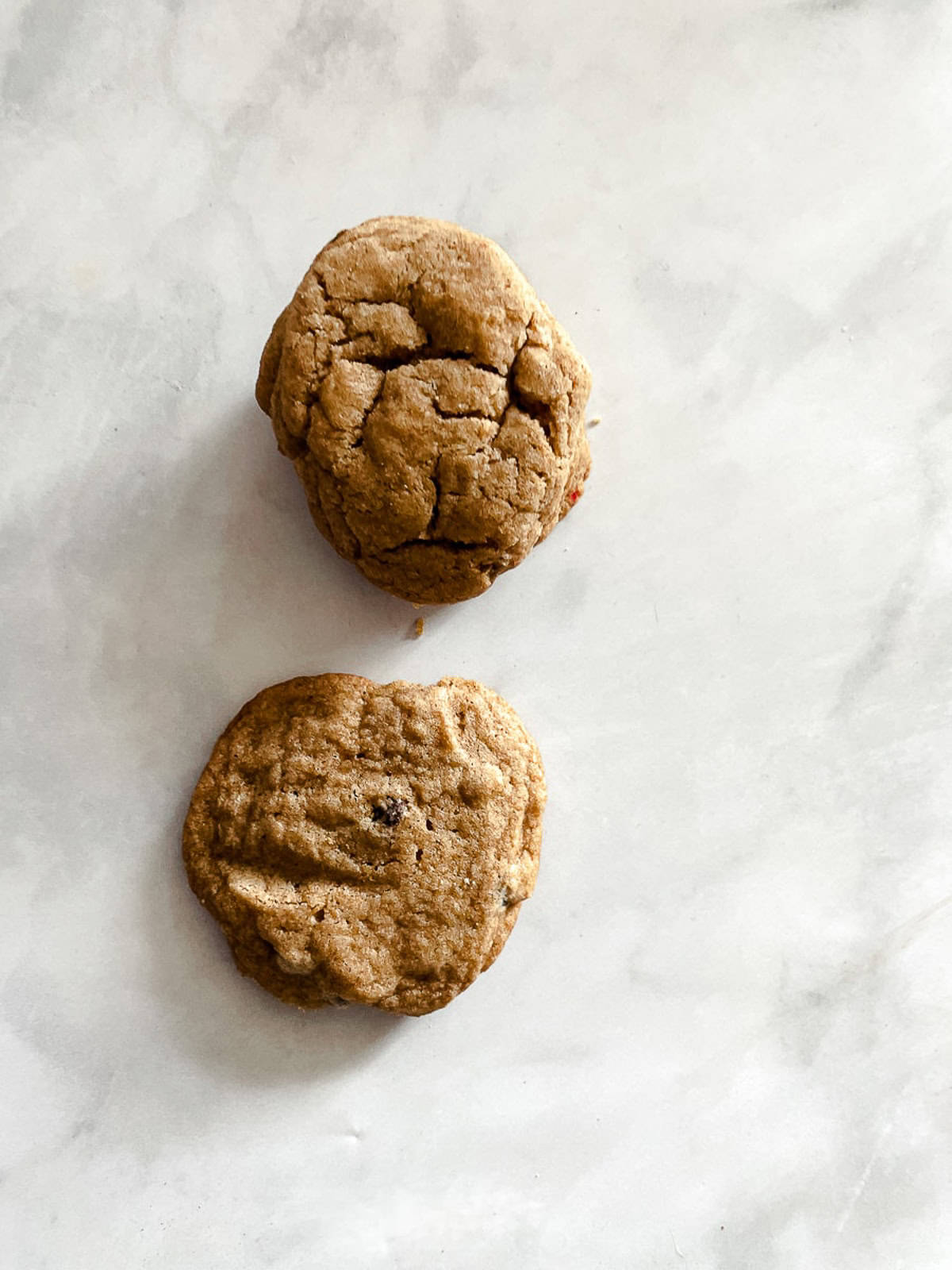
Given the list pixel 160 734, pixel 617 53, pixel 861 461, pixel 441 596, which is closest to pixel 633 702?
pixel 441 596

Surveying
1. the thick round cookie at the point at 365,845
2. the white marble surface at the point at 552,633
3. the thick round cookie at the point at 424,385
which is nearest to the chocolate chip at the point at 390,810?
the thick round cookie at the point at 365,845

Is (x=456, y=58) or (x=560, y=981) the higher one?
(x=456, y=58)

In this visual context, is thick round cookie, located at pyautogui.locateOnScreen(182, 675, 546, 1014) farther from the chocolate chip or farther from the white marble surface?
the white marble surface

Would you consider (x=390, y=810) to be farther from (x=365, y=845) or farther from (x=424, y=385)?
(x=424, y=385)

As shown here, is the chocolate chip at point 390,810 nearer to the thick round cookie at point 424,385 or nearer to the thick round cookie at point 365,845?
the thick round cookie at point 365,845

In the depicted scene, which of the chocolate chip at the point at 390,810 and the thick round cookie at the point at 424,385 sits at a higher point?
the thick round cookie at the point at 424,385

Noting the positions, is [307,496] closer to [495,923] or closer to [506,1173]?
[495,923]

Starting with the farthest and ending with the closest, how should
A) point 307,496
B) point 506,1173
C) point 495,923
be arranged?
point 506,1173
point 495,923
point 307,496

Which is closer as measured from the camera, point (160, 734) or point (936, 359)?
point (160, 734)
